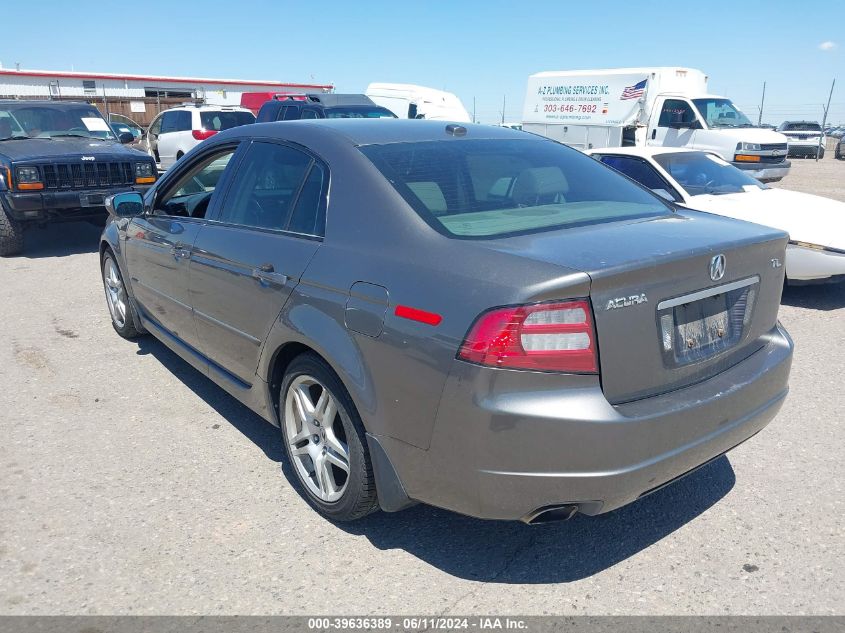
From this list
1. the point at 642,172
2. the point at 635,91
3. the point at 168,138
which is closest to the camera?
Answer: the point at 642,172

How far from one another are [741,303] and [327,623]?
203 centimetres

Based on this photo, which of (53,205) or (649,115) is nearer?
(53,205)

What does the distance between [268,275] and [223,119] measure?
15364 mm

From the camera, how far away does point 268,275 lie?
130 inches

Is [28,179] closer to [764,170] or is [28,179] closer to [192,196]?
[192,196]

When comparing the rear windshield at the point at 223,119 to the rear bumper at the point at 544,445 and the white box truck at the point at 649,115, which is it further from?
the rear bumper at the point at 544,445

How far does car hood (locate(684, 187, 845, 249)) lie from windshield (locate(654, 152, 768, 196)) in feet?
0.48

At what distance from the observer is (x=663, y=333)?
8.46ft

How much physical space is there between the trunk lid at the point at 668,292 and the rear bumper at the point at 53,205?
7.96 metres

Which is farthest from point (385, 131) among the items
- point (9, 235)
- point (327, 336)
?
point (9, 235)

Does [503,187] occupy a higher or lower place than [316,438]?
higher

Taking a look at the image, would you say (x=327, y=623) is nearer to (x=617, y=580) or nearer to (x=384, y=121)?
(x=617, y=580)

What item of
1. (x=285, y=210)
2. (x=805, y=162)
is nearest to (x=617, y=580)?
(x=285, y=210)

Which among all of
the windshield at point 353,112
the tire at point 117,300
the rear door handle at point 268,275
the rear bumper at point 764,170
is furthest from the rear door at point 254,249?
the rear bumper at point 764,170
